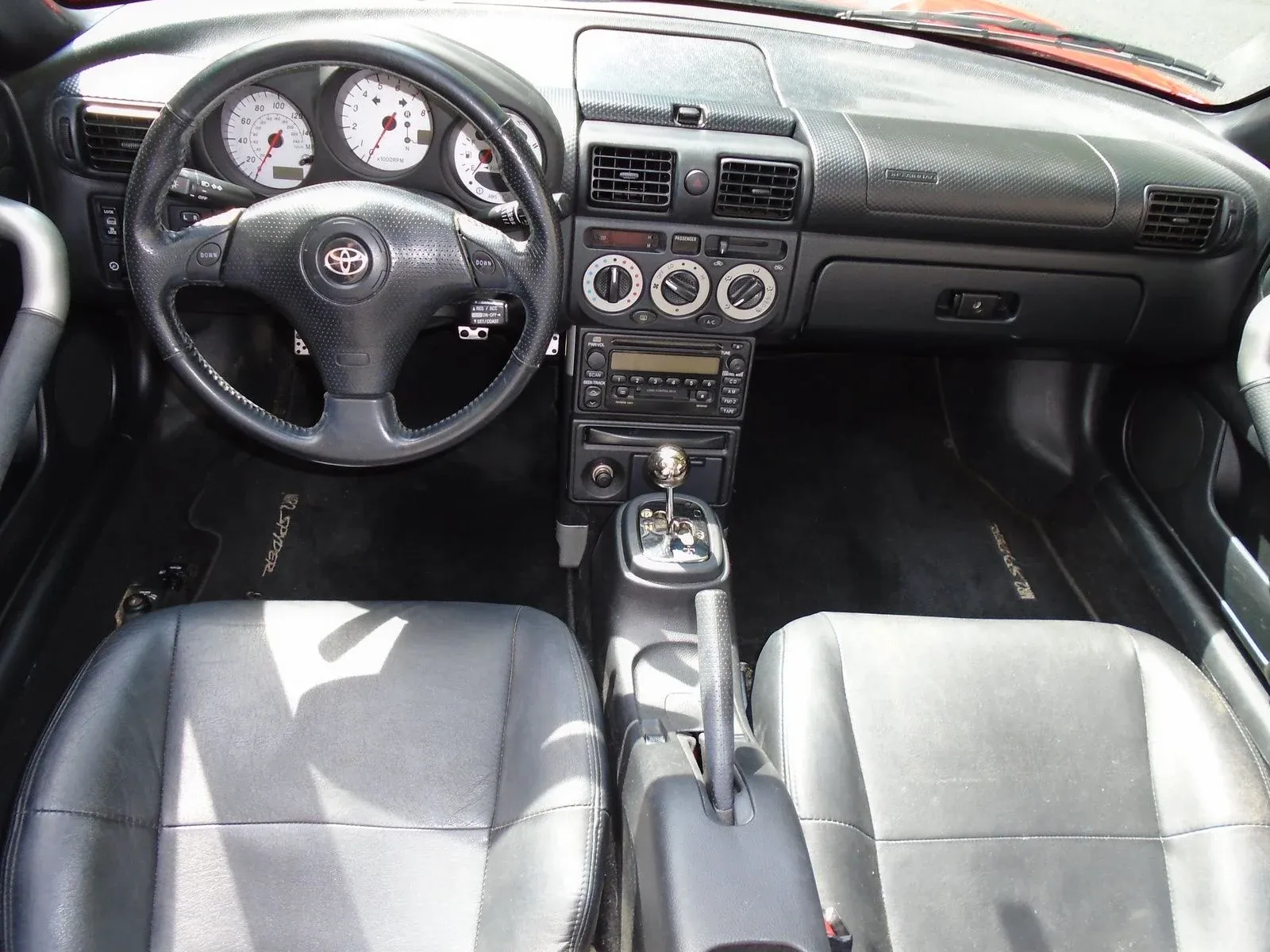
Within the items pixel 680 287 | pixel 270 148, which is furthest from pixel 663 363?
pixel 270 148

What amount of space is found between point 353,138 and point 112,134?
16.5 inches

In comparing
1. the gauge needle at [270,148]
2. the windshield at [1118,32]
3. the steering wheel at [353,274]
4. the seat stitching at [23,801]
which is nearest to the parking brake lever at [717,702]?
the steering wheel at [353,274]

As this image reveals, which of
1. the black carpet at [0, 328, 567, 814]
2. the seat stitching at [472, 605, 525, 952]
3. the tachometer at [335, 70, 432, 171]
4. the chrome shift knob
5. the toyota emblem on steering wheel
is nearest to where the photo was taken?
the seat stitching at [472, 605, 525, 952]

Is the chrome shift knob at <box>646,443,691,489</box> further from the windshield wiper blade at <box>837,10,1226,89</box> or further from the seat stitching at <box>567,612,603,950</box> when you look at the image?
the windshield wiper blade at <box>837,10,1226,89</box>

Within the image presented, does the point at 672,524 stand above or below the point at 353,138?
below

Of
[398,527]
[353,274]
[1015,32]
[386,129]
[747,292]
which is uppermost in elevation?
[1015,32]

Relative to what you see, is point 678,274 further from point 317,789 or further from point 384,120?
point 317,789

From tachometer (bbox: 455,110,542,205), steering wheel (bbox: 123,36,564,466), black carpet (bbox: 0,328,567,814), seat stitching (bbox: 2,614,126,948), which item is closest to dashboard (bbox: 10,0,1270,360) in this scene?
tachometer (bbox: 455,110,542,205)

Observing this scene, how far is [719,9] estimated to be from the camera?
2100 mm

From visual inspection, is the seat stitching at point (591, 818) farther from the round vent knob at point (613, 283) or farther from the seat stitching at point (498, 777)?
the round vent knob at point (613, 283)

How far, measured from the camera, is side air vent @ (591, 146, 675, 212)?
1.75 metres

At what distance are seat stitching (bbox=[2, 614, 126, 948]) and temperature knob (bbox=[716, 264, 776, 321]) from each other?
1209mm

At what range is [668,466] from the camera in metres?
2.01

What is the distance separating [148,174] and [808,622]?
1120mm
